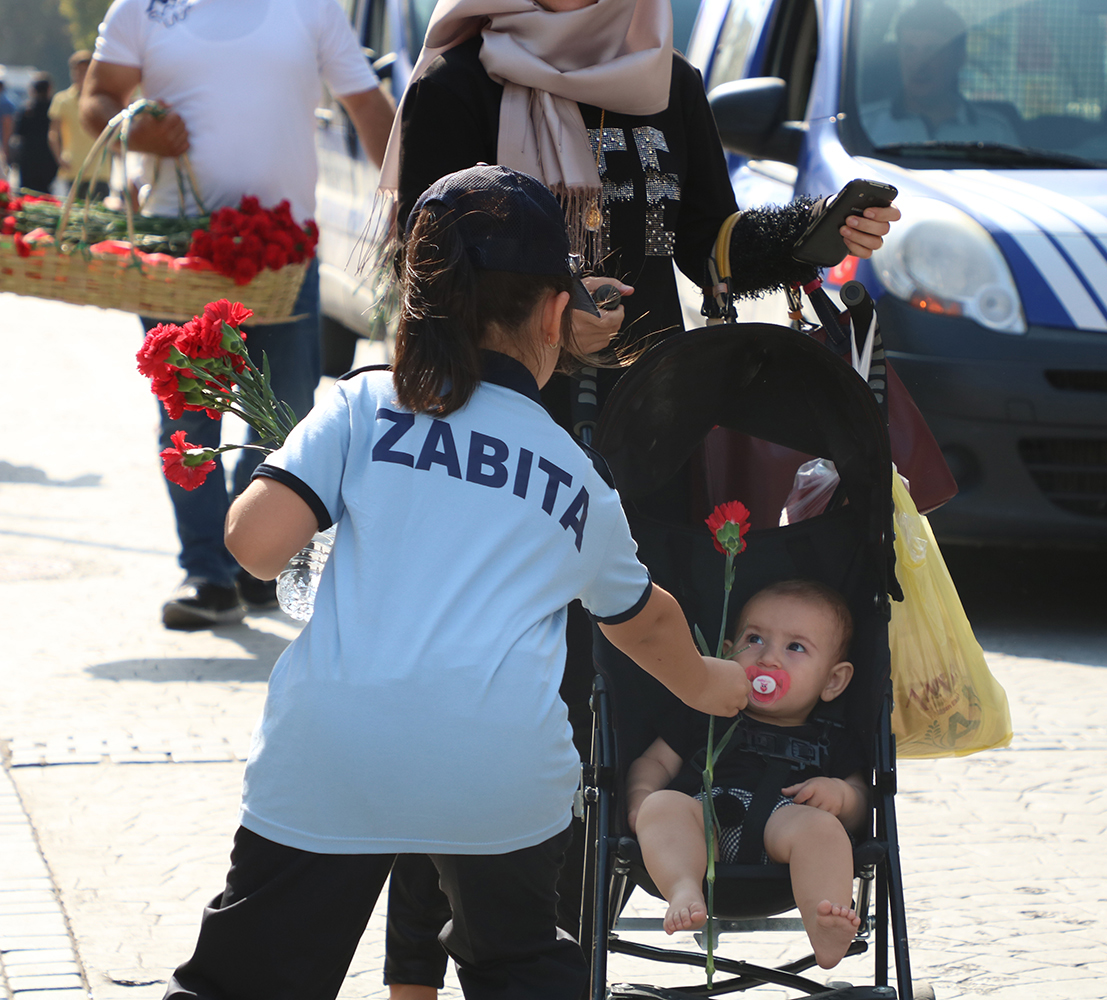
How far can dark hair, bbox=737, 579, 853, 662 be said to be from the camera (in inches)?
111

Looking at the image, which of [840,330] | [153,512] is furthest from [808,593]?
[153,512]

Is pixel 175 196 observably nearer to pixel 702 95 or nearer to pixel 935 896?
pixel 702 95

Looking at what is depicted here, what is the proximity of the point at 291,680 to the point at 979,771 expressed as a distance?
256 centimetres

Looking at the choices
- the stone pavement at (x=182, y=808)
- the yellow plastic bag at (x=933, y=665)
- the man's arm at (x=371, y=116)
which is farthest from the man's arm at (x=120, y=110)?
the yellow plastic bag at (x=933, y=665)

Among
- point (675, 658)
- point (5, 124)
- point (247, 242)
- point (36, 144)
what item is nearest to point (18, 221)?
point (247, 242)

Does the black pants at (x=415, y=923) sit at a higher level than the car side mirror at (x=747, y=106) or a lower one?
lower

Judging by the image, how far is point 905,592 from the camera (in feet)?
9.15

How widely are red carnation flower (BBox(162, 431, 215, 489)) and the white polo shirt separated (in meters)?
0.37

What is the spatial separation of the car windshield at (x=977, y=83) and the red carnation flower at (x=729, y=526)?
302 cm

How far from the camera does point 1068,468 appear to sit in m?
5.00

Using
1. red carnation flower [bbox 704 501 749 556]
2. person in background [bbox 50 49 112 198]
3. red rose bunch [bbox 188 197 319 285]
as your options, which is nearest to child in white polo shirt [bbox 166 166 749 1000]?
red carnation flower [bbox 704 501 749 556]

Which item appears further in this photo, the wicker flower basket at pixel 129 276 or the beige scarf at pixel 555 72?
the wicker flower basket at pixel 129 276

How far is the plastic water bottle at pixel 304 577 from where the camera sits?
8.18ft

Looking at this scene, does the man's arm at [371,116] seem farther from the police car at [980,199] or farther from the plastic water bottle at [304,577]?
the plastic water bottle at [304,577]
